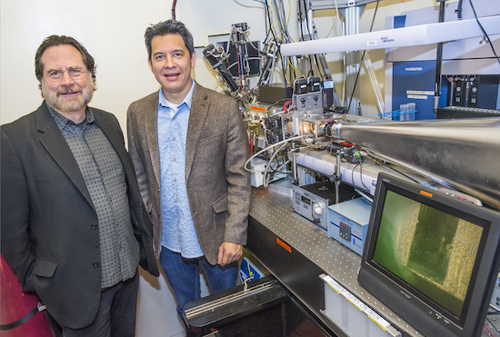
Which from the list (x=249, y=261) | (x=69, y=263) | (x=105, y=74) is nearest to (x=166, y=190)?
(x=69, y=263)

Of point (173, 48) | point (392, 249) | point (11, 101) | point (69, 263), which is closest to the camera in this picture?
point (392, 249)

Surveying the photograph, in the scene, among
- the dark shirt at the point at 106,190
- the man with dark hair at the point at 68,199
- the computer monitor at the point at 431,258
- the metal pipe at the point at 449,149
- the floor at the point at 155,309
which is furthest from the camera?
the floor at the point at 155,309

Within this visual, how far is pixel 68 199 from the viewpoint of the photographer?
55.4 inches

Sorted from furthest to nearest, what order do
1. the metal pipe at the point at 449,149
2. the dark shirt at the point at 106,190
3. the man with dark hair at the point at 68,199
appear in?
the dark shirt at the point at 106,190 < the man with dark hair at the point at 68,199 < the metal pipe at the point at 449,149

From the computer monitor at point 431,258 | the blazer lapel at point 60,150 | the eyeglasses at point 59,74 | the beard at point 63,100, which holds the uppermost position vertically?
the eyeglasses at point 59,74

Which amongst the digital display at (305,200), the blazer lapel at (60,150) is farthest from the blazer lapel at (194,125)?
the digital display at (305,200)

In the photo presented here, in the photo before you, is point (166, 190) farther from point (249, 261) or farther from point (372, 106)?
point (372, 106)

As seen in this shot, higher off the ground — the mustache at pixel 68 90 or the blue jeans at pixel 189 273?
the mustache at pixel 68 90

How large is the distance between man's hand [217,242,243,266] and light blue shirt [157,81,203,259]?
13 centimetres

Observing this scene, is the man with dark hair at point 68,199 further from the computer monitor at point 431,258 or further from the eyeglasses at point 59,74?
the computer monitor at point 431,258

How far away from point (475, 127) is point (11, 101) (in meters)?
2.14

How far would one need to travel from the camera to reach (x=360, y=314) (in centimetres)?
118

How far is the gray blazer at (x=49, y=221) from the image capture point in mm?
1347

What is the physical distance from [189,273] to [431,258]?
4.19ft
